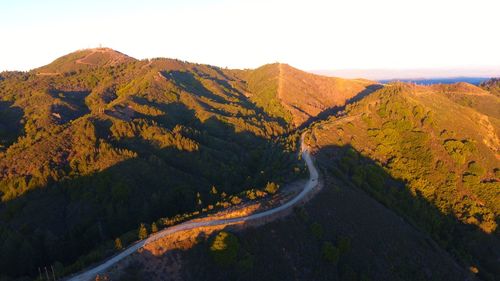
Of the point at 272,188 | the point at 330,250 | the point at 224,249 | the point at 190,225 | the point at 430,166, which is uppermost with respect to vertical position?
the point at 272,188

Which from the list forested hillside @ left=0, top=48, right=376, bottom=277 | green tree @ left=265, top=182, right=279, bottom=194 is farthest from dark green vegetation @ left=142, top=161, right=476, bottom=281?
forested hillside @ left=0, top=48, right=376, bottom=277

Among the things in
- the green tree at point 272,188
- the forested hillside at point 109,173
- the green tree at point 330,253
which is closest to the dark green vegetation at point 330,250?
the green tree at point 330,253

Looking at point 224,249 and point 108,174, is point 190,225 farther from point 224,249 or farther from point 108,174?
point 108,174

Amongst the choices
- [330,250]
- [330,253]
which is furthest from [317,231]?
[330,253]

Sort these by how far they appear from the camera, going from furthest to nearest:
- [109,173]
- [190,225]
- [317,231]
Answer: [109,173] < [317,231] < [190,225]

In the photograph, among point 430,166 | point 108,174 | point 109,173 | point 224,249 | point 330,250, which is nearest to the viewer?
point 224,249

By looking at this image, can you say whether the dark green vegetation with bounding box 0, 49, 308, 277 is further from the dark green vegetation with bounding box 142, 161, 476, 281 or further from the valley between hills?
the dark green vegetation with bounding box 142, 161, 476, 281
